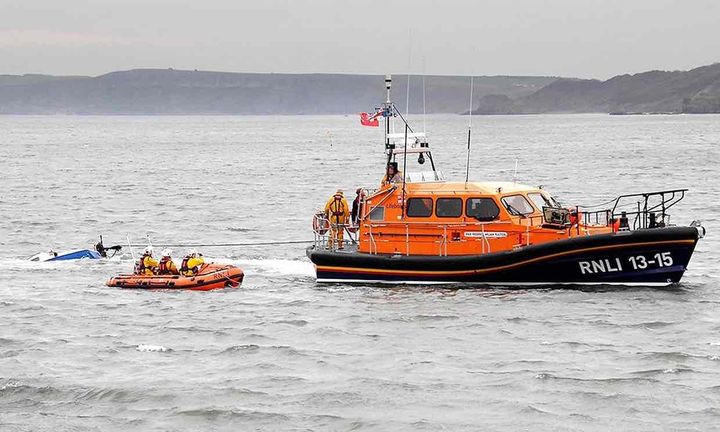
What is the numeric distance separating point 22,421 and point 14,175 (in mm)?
62698

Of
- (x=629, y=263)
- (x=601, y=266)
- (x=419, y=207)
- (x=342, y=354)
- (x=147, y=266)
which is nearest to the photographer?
(x=342, y=354)

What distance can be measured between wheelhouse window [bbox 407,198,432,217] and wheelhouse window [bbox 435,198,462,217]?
171mm

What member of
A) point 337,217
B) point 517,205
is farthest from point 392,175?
point 517,205

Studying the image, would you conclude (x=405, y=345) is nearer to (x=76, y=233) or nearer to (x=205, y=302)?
(x=205, y=302)

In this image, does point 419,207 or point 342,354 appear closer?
point 342,354

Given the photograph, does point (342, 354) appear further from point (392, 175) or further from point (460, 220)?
point (392, 175)

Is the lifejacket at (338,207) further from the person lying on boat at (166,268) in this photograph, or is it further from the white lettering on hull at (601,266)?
the white lettering on hull at (601,266)

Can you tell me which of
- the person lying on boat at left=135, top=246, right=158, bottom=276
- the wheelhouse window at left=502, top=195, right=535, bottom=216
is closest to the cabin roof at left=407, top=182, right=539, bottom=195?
the wheelhouse window at left=502, top=195, right=535, bottom=216

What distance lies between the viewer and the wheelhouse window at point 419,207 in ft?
71.8

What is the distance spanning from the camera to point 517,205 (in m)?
21.7

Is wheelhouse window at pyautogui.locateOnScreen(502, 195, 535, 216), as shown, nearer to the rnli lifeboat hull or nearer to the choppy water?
the rnli lifeboat hull

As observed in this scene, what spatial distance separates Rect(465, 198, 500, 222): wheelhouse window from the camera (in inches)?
846

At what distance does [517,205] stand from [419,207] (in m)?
1.99

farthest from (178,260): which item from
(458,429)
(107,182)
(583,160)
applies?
(583,160)
